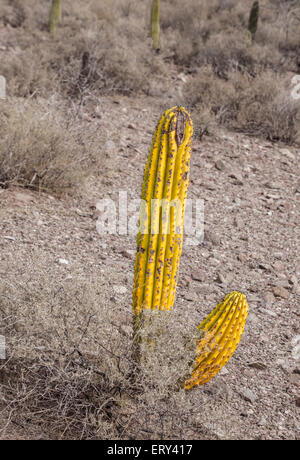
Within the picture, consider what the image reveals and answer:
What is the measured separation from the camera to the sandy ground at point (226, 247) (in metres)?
3.53

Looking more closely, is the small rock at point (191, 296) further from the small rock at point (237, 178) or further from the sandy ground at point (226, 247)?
the small rock at point (237, 178)

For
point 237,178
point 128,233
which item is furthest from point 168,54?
point 128,233

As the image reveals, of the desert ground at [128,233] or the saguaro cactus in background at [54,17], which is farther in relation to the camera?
the saguaro cactus in background at [54,17]

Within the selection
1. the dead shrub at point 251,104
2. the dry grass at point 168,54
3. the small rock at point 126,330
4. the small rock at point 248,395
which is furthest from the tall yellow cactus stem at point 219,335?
the dead shrub at point 251,104

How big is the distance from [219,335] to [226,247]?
2.46 m

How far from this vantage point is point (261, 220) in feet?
20.0

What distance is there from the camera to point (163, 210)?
10.0 feet

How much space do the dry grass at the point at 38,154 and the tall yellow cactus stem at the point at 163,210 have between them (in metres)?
2.68

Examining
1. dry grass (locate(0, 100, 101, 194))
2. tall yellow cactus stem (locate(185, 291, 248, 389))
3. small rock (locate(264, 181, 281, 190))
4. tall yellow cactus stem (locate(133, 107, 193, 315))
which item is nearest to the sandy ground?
small rock (locate(264, 181, 281, 190))

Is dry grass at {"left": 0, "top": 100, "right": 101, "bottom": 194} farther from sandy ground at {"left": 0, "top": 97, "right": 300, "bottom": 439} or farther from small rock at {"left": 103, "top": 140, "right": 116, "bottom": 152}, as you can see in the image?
small rock at {"left": 103, "top": 140, "right": 116, "bottom": 152}

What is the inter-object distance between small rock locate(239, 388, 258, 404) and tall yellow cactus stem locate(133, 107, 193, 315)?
2.81 ft

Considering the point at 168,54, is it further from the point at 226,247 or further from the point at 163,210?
the point at 163,210
